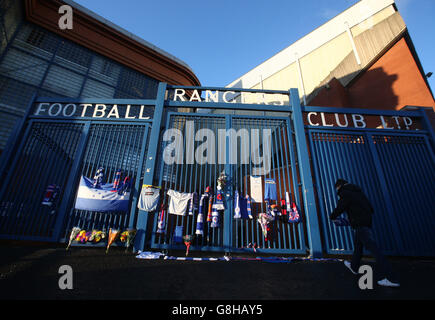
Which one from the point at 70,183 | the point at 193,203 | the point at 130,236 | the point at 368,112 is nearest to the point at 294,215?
the point at 193,203

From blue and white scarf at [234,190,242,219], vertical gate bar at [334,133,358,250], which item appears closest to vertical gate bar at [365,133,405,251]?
vertical gate bar at [334,133,358,250]

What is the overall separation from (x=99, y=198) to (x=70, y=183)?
1037 mm

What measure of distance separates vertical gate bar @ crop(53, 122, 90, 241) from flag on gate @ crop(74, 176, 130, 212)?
32 centimetres

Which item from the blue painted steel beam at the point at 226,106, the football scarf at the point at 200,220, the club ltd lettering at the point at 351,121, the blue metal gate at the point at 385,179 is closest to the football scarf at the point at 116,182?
the football scarf at the point at 200,220

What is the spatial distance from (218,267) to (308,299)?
1683 mm

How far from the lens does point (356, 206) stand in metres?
3.15

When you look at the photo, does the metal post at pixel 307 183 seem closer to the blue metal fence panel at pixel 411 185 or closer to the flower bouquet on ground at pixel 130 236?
the blue metal fence panel at pixel 411 185

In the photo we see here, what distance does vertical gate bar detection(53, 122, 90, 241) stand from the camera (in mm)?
4848

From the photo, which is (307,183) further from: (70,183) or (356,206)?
(70,183)

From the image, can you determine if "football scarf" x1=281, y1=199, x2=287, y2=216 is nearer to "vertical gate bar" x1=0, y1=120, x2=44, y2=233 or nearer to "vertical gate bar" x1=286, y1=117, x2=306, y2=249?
"vertical gate bar" x1=286, y1=117, x2=306, y2=249

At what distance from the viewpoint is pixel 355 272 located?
10.6ft

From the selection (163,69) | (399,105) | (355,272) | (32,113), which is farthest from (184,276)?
(163,69)

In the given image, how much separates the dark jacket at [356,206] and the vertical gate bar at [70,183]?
6620 mm
